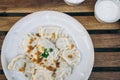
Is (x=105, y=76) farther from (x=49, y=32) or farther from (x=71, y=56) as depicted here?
(x=49, y=32)

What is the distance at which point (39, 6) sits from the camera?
4.49 feet

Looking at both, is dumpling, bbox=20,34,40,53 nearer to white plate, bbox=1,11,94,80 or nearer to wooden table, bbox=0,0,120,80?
white plate, bbox=1,11,94,80

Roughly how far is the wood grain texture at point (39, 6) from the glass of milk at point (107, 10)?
50 mm

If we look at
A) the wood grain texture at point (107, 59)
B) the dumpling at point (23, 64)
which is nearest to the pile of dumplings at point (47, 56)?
the dumpling at point (23, 64)

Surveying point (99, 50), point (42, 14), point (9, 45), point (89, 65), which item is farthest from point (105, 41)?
point (9, 45)

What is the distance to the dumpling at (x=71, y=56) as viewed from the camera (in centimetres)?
126

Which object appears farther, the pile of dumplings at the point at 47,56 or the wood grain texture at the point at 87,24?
the wood grain texture at the point at 87,24

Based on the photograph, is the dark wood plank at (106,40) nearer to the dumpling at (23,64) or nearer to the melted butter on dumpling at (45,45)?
the melted butter on dumpling at (45,45)

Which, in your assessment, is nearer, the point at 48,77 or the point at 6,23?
the point at 48,77

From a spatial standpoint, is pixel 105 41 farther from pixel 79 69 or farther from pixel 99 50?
pixel 79 69

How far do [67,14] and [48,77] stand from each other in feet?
1.11

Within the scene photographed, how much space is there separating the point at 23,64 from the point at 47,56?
117 mm

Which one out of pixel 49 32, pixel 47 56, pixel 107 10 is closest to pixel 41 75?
pixel 47 56

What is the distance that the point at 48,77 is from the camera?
1.23 meters
